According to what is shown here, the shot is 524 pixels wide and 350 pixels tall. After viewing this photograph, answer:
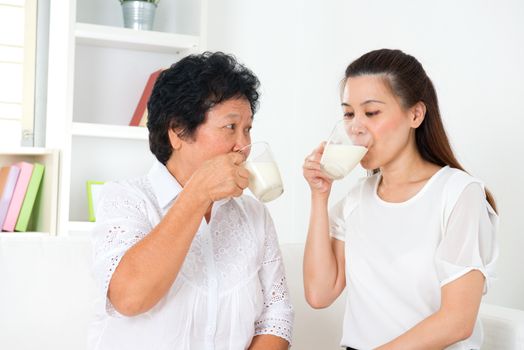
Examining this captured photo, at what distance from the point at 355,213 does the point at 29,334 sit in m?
0.90

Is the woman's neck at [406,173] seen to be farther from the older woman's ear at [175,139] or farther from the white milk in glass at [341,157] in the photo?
the older woman's ear at [175,139]

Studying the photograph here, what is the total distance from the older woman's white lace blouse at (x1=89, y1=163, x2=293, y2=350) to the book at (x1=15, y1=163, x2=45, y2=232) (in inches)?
68.6

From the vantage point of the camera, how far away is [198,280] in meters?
1.76

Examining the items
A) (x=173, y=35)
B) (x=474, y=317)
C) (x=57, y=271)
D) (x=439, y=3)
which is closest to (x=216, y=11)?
(x=173, y=35)

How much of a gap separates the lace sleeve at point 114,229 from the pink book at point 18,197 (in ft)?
5.75

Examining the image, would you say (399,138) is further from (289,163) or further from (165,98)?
(289,163)

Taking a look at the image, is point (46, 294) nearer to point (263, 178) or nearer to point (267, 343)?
point (267, 343)

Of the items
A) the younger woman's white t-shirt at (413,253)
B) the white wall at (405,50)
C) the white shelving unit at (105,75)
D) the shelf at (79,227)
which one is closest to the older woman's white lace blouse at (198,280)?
the younger woman's white t-shirt at (413,253)

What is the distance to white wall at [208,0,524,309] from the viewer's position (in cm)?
243

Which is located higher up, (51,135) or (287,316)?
(51,135)

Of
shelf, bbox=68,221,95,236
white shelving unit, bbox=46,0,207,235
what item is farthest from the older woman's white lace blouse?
white shelving unit, bbox=46,0,207,235

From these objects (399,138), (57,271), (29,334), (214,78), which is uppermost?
(214,78)

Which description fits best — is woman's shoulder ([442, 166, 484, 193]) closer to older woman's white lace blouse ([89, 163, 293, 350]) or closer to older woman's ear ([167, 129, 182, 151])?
older woman's white lace blouse ([89, 163, 293, 350])

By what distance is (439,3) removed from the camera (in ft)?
9.04
